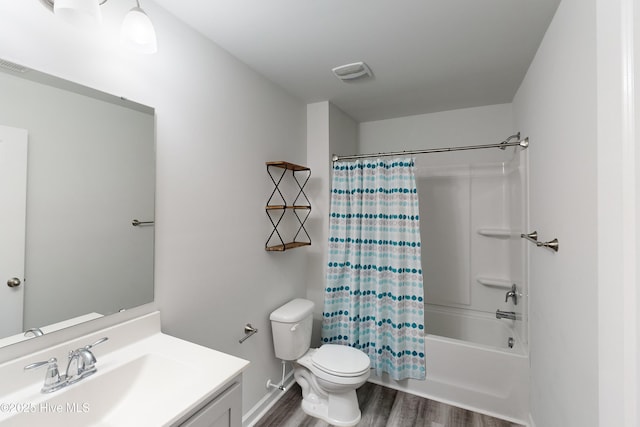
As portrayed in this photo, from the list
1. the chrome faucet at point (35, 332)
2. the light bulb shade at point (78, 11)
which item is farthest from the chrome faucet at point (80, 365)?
the light bulb shade at point (78, 11)

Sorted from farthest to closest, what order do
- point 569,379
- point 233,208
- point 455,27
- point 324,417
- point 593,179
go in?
point 324,417 → point 233,208 → point 455,27 → point 569,379 → point 593,179

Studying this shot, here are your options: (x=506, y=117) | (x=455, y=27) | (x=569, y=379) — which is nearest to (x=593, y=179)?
(x=569, y=379)

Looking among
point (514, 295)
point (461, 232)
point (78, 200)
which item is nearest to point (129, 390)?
point (78, 200)

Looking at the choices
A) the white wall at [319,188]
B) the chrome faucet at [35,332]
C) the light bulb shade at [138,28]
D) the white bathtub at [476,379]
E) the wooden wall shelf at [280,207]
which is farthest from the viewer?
the white wall at [319,188]

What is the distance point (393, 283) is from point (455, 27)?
5.61 ft

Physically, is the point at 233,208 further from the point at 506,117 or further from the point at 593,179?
the point at 506,117

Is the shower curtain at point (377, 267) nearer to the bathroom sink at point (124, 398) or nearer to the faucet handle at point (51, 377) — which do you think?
the bathroom sink at point (124, 398)

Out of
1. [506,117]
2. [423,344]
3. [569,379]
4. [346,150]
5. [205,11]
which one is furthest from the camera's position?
[346,150]

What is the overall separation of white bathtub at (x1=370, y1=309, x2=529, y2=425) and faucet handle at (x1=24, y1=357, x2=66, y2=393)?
2.14m

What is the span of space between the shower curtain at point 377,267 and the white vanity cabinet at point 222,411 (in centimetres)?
142

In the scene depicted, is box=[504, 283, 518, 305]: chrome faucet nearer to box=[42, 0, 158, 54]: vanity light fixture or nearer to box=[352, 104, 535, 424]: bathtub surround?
box=[352, 104, 535, 424]: bathtub surround

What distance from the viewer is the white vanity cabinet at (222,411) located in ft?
2.92

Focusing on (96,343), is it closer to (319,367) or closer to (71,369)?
(71,369)

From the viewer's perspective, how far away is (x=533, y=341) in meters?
1.82
